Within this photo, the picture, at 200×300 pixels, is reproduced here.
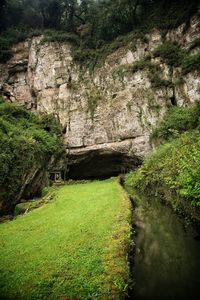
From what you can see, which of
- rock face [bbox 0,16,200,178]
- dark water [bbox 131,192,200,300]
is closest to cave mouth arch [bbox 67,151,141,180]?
rock face [bbox 0,16,200,178]

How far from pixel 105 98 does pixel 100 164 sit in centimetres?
793

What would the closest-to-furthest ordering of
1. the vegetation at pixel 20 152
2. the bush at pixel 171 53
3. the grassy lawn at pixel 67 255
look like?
the grassy lawn at pixel 67 255, the vegetation at pixel 20 152, the bush at pixel 171 53

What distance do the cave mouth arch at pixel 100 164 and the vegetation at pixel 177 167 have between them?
4607 mm

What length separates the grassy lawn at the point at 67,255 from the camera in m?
6.92

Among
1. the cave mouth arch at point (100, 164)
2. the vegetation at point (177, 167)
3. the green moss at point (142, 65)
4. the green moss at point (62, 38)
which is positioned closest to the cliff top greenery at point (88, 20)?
the green moss at point (62, 38)

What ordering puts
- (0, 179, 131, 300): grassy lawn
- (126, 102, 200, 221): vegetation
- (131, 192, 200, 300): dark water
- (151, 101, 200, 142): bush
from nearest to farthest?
1. (0, 179, 131, 300): grassy lawn
2. (131, 192, 200, 300): dark water
3. (126, 102, 200, 221): vegetation
4. (151, 101, 200, 142): bush

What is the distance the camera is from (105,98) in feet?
105

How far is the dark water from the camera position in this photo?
7.28m

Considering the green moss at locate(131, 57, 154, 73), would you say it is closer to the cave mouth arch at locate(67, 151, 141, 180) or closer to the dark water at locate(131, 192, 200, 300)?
the cave mouth arch at locate(67, 151, 141, 180)

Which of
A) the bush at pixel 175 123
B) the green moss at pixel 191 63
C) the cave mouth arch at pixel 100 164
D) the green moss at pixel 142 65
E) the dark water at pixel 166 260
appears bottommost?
the dark water at pixel 166 260

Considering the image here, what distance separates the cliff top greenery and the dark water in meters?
26.8

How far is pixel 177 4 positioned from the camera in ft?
105

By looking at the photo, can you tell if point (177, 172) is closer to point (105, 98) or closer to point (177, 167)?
point (177, 167)

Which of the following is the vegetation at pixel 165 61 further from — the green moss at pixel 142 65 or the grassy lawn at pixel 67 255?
the grassy lawn at pixel 67 255
